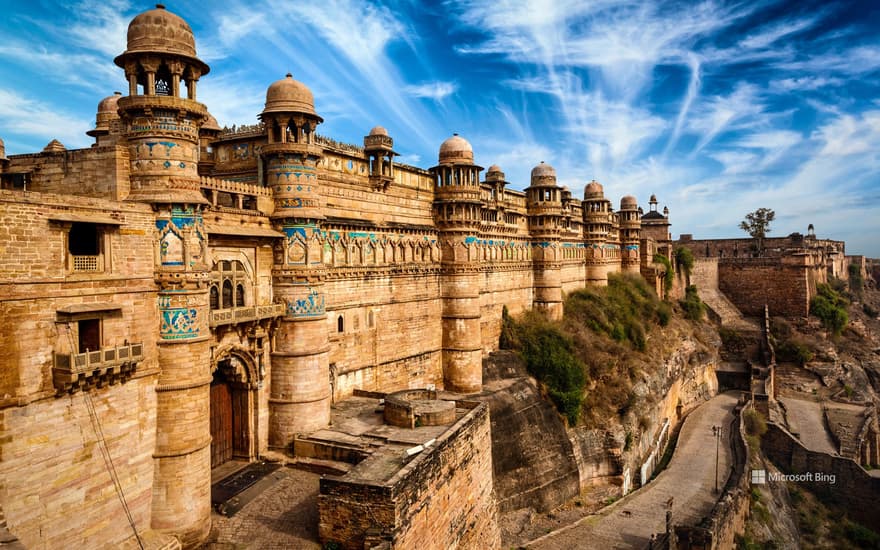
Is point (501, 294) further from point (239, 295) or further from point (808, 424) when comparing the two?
point (808, 424)

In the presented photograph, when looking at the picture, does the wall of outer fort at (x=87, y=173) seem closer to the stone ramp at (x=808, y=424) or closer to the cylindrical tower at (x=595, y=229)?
the cylindrical tower at (x=595, y=229)

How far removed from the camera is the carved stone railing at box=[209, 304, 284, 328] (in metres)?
14.6

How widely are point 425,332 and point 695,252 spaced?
60.0 meters

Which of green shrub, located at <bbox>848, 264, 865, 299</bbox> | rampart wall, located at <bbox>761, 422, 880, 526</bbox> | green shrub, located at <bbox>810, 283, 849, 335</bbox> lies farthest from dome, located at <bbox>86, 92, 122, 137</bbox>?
green shrub, located at <bbox>848, 264, 865, 299</bbox>

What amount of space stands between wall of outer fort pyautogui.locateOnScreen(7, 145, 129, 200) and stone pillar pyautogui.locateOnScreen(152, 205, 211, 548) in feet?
3.95

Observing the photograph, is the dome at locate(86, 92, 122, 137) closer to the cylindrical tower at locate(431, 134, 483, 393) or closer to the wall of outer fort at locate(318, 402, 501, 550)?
the cylindrical tower at locate(431, 134, 483, 393)

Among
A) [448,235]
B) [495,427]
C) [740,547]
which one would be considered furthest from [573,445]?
[448,235]

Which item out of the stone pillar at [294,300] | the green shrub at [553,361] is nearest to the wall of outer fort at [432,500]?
the stone pillar at [294,300]

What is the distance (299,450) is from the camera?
53.8 ft

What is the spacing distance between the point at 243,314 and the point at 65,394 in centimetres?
553

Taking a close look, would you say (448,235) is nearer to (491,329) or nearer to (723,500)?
(491,329)

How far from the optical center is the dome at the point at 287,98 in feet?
55.0

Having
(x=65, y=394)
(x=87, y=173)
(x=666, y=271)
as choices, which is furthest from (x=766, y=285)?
(x=65, y=394)

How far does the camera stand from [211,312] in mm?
14508
